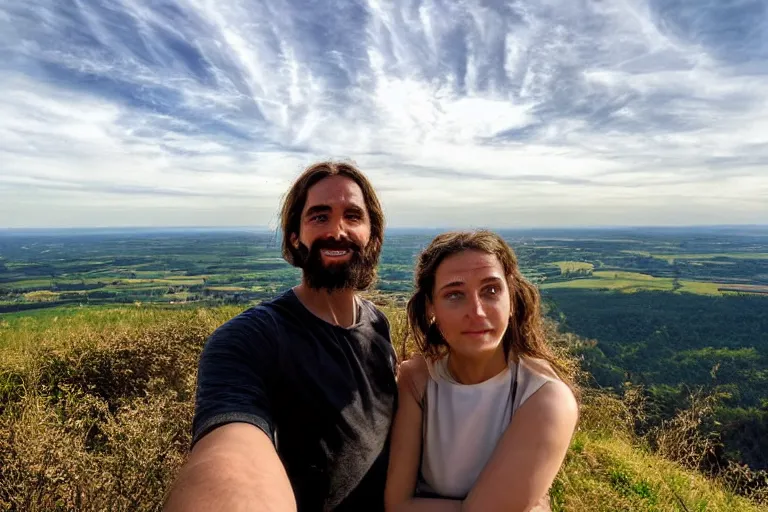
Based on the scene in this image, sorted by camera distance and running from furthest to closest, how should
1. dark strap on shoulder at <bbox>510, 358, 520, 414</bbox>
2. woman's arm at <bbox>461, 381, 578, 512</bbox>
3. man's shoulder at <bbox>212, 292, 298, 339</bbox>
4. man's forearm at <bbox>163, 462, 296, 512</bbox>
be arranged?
dark strap on shoulder at <bbox>510, 358, 520, 414</bbox> → man's shoulder at <bbox>212, 292, 298, 339</bbox> → woman's arm at <bbox>461, 381, 578, 512</bbox> → man's forearm at <bbox>163, 462, 296, 512</bbox>

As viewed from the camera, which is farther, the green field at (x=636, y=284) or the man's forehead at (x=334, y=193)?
the green field at (x=636, y=284)

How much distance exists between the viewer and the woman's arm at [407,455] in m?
1.89

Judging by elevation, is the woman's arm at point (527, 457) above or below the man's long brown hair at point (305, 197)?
below

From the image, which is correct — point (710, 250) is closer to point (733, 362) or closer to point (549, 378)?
point (733, 362)

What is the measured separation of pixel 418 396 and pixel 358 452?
0.40 meters

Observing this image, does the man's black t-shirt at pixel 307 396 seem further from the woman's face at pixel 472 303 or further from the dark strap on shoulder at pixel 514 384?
the dark strap on shoulder at pixel 514 384

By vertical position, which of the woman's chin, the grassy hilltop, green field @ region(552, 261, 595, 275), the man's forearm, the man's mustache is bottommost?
green field @ region(552, 261, 595, 275)

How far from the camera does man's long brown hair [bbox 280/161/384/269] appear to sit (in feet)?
8.36

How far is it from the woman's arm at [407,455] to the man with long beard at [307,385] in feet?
0.20

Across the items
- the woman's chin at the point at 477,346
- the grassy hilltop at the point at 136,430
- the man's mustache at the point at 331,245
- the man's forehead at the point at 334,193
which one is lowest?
the grassy hilltop at the point at 136,430

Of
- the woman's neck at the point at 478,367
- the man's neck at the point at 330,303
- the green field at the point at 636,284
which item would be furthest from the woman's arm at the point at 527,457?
the green field at the point at 636,284

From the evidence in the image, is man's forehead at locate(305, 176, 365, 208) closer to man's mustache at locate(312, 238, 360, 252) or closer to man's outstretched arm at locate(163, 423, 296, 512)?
man's mustache at locate(312, 238, 360, 252)

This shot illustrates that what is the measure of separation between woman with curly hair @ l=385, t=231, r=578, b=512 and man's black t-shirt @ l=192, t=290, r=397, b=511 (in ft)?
0.56

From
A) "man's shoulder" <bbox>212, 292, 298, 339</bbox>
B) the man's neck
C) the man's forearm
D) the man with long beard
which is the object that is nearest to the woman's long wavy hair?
the man with long beard
